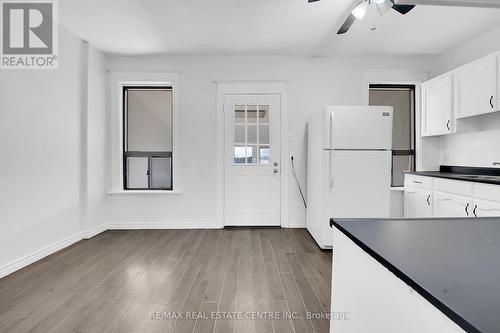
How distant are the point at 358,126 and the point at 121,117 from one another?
3.37 meters

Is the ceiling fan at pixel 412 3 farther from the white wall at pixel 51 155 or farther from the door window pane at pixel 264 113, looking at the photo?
the white wall at pixel 51 155

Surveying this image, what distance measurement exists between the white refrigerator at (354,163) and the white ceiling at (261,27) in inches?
39.3

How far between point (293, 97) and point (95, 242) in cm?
338

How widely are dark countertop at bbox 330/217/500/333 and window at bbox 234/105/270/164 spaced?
2.87 metres

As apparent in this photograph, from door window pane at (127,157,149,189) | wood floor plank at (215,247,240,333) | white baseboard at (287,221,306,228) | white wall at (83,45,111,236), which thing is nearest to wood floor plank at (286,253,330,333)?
wood floor plank at (215,247,240,333)

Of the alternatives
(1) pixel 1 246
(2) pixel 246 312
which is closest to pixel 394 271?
(2) pixel 246 312

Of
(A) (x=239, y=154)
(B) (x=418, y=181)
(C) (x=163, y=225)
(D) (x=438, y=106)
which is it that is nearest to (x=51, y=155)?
(C) (x=163, y=225)

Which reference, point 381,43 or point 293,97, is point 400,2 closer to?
point 381,43

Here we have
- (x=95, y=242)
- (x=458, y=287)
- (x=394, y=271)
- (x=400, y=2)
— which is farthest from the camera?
(x=95, y=242)

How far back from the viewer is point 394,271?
24.4 inches

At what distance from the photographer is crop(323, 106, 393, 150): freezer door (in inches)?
116

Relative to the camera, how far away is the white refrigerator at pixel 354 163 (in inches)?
116

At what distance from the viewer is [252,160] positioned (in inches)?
155

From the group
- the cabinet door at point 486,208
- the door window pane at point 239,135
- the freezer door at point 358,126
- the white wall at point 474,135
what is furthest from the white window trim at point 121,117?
the white wall at point 474,135
